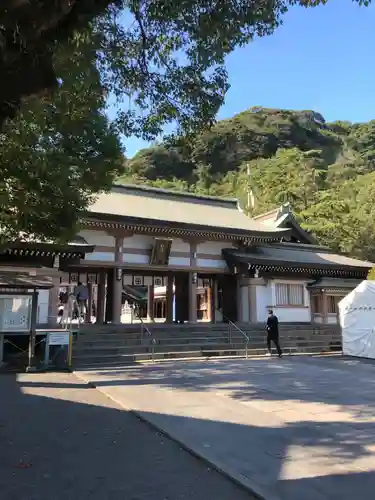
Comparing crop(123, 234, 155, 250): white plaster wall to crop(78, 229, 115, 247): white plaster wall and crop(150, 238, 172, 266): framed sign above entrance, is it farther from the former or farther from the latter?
crop(78, 229, 115, 247): white plaster wall

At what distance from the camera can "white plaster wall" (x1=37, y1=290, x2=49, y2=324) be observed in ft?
52.3

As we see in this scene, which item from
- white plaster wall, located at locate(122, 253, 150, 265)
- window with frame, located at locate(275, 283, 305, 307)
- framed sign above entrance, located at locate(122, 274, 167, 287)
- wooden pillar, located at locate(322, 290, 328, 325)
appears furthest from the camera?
framed sign above entrance, located at locate(122, 274, 167, 287)

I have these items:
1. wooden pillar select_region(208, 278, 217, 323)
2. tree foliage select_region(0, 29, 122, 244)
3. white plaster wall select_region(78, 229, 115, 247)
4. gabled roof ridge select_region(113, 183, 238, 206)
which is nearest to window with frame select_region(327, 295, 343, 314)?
wooden pillar select_region(208, 278, 217, 323)

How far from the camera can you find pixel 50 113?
6.88 meters

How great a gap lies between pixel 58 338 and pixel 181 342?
220 inches

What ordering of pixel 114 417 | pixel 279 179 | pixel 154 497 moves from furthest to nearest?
1. pixel 279 179
2. pixel 114 417
3. pixel 154 497

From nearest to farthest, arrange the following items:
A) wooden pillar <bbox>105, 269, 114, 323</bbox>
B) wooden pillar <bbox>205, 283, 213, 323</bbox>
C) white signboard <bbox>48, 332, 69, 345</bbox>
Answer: white signboard <bbox>48, 332, 69, 345</bbox> < wooden pillar <bbox>105, 269, 114, 323</bbox> < wooden pillar <bbox>205, 283, 213, 323</bbox>

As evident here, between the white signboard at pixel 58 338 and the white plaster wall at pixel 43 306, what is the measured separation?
15.1 ft

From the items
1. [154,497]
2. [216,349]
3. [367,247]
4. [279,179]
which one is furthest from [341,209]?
[154,497]

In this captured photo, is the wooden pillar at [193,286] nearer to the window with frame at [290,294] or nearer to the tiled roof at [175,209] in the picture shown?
the tiled roof at [175,209]

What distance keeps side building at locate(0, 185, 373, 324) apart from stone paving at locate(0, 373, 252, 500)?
10083mm

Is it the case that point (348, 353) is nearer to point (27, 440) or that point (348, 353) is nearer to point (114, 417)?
point (114, 417)

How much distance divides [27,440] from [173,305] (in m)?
16.3

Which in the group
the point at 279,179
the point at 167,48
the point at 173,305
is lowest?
the point at 173,305
